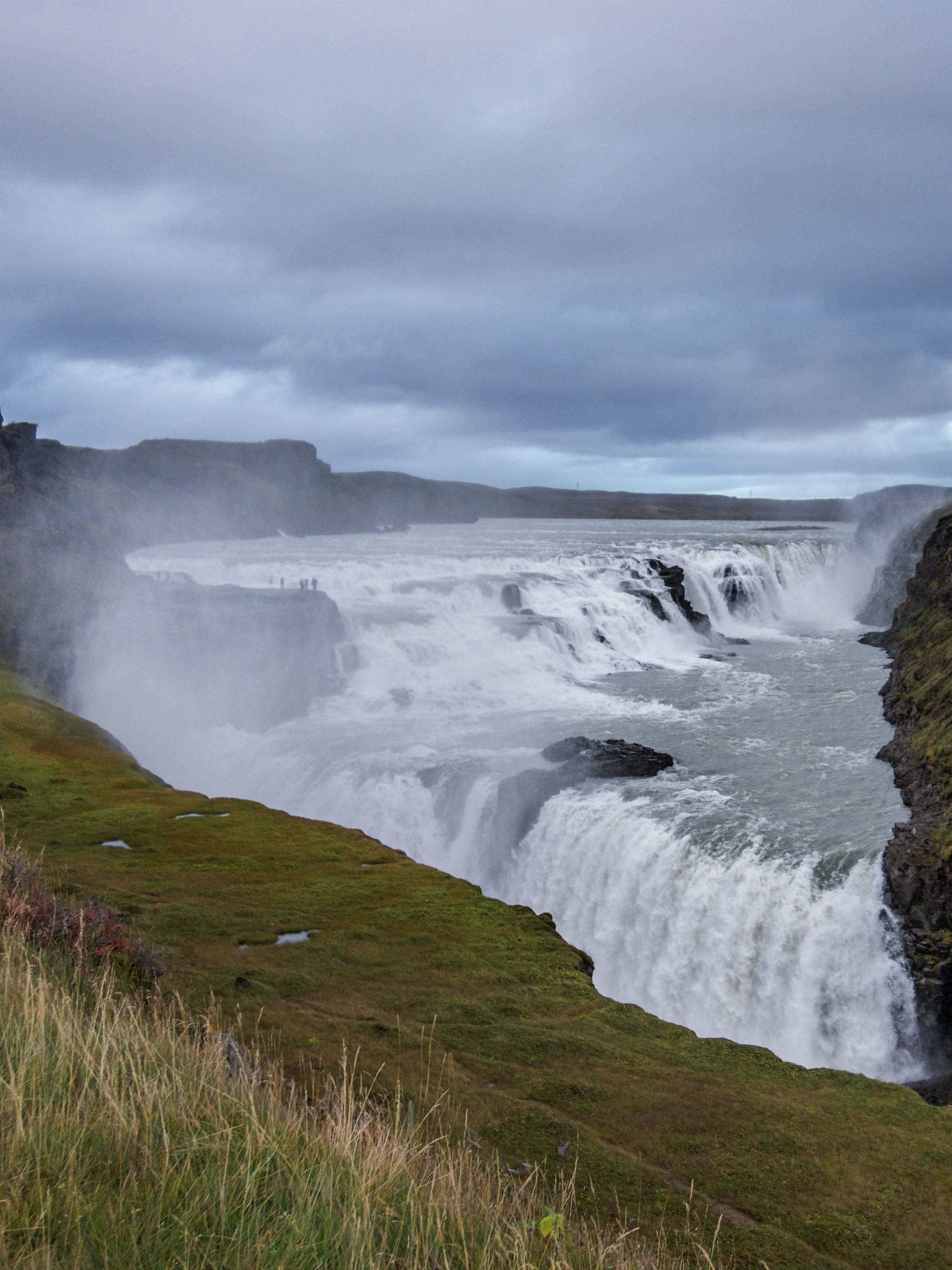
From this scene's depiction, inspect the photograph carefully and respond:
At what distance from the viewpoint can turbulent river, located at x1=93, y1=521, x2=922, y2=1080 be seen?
16.0 metres

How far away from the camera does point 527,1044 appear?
8812 mm

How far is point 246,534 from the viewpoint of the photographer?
136 m

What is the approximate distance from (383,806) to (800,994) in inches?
455

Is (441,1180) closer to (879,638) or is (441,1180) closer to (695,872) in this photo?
(695,872)

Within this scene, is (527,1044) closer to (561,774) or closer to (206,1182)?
(206,1182)

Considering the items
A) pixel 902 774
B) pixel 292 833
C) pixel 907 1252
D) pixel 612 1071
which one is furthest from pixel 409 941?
pixel 902 774

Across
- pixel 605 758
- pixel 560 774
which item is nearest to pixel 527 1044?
pixel 560 774

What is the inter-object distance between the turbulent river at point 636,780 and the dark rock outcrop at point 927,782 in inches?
14.8

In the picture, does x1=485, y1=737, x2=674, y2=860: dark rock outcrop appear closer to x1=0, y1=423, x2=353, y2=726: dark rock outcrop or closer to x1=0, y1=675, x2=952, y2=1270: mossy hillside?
x1=0, y1=675, x2=952, y2=1270: mossy hillside

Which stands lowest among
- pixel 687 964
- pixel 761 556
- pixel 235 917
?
pixel 687 964

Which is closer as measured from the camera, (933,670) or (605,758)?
(605,758)

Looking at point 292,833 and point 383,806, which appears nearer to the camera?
point 292,833

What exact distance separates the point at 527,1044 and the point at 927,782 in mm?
15336

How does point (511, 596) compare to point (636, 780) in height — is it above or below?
above
